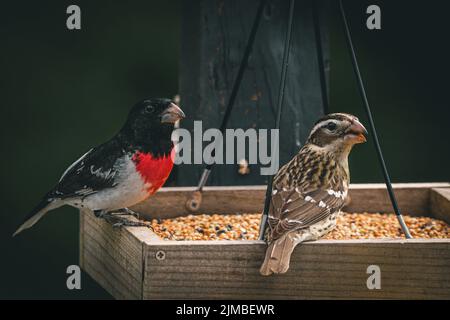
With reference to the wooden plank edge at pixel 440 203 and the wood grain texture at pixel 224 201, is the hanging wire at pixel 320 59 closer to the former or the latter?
the wood grain texture at pixel 224 201

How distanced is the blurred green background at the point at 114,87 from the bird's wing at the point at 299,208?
2369 millimetres

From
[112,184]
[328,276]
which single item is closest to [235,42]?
[112,184]

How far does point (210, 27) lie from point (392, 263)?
1.36 metres

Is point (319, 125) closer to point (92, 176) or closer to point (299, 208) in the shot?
point (299, 208)

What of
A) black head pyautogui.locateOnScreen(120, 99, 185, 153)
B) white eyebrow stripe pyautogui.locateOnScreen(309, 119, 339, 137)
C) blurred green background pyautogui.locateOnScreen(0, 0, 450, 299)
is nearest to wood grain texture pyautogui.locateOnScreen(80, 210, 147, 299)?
black head pyautogui.locateOnScreen(120, 99, 185, 153)

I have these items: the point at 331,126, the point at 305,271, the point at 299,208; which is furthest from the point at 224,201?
the point at 305,271

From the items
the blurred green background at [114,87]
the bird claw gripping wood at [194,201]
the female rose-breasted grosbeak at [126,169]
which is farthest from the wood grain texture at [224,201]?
the blurred green background at [114,87]

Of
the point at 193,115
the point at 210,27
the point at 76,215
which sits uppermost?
the point at 210,27

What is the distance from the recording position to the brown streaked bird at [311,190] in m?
4.81

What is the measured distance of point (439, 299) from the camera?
194 inches

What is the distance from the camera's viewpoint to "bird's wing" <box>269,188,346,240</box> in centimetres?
486
